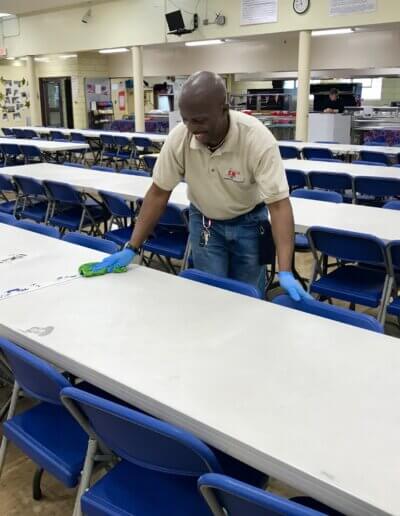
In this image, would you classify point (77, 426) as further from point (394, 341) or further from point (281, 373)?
point (394, 341)

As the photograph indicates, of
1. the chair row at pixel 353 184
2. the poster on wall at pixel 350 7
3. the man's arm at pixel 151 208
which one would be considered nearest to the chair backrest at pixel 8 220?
the man's arm at pixel 151 208

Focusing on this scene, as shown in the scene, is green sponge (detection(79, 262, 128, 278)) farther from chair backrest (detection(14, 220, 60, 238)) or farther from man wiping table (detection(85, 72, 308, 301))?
chair backrest (detection(14, 220, 60, 238))

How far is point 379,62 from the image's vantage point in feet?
32.8

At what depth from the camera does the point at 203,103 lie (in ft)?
6.64

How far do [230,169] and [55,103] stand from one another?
13878mm

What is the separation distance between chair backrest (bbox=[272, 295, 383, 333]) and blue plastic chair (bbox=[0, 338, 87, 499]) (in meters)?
0.88

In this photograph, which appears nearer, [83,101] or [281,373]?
[281,373]

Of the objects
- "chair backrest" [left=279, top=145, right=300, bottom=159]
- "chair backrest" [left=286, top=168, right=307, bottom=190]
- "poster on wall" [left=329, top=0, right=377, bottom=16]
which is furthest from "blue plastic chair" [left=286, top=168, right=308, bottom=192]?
"poster on wall" [left=329, top=0, right=377, bottom=16]

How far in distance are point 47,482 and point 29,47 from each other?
1330 centimetres

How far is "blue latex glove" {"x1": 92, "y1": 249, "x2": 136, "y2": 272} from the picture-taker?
228cm

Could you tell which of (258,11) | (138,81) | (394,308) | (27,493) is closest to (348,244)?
(394,308)

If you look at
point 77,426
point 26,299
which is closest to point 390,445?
point 77,426

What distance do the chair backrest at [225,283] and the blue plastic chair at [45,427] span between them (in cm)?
76

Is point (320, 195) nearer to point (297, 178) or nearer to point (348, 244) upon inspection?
point (348, 244)
